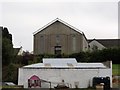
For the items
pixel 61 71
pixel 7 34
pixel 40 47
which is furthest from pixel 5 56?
pixel 40 47

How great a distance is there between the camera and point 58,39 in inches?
2361

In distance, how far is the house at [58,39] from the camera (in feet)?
193

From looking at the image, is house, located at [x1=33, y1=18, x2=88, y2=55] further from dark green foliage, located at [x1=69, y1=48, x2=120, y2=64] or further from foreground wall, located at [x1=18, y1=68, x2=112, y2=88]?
foreground wall, located at [x1=18, y1=68, x2=112, y2=88]

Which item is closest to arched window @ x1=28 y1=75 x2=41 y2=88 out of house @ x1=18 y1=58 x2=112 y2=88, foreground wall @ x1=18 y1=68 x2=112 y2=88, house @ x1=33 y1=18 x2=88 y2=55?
house @ x1=18 y1=58 x2=112 y2=88

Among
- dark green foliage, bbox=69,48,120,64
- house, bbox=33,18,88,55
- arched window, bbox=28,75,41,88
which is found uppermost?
house, bbox=33,18,88,55

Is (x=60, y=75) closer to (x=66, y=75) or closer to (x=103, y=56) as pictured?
(x=66, y=75)

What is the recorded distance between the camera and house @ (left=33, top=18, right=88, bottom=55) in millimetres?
58812

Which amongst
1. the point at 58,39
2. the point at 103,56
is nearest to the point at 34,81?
the point at 103,56

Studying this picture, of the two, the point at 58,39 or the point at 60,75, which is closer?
the point at 60,75

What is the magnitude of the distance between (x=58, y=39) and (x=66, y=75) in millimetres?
31109

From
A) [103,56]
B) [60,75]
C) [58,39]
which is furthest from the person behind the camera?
[58,39]

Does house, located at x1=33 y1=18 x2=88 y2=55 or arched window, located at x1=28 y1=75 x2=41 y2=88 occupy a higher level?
house, located at x1=33 y1=18 x2=88 y2=55

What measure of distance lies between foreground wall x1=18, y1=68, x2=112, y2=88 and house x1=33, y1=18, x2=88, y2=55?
2922cm

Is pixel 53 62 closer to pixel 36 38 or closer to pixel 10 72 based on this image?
pixel 10 72
